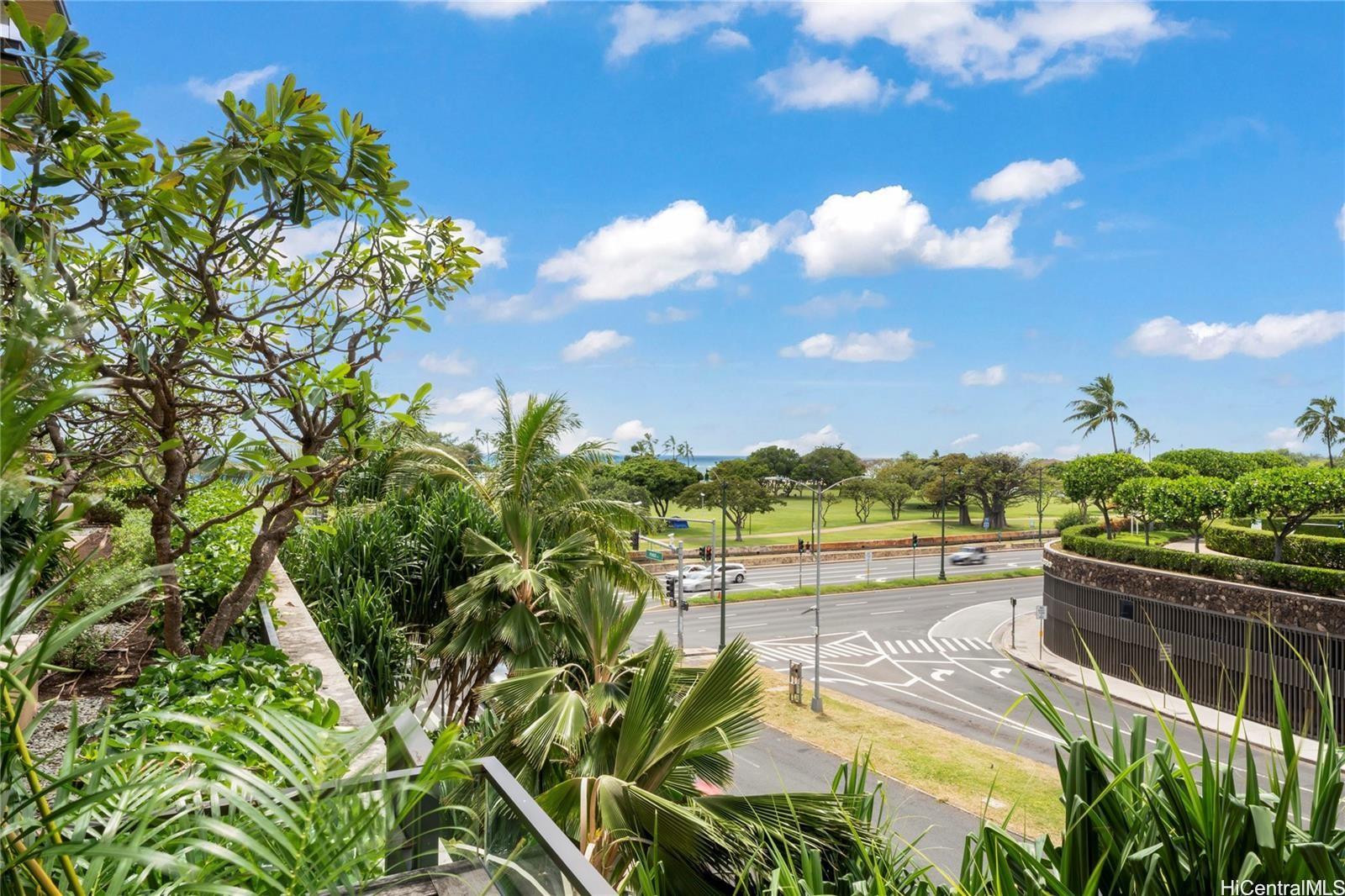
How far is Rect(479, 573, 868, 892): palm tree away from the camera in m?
3.97

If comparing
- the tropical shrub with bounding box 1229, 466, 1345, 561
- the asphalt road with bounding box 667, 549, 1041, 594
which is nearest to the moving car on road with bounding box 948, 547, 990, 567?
the asphalt road with bounding box 667, 549, 1041, 594

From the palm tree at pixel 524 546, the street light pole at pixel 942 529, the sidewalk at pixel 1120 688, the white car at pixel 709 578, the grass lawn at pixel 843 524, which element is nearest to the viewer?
the palm tree at pixel 524 546

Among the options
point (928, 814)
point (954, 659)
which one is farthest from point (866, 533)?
point (928, 814)

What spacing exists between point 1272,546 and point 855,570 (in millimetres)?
26213

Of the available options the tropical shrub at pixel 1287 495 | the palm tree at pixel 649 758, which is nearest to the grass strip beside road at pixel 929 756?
the palm tree at pixel 649 758

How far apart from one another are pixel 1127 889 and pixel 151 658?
18.3 feet

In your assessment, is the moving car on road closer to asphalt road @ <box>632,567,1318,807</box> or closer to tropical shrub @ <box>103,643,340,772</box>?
asphalt road @ <box>632,567,1318,807</box>

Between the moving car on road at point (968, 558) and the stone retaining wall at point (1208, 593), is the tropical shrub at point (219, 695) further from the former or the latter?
the moving car on road at point (968, 558)

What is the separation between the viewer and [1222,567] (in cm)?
2203

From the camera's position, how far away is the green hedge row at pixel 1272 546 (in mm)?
20548

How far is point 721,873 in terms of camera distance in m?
3.95

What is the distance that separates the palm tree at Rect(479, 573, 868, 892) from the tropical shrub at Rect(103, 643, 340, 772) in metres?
1.49

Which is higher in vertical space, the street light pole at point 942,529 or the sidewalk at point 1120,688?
the street light pole at point 942,529

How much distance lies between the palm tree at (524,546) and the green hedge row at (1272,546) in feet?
61.8
